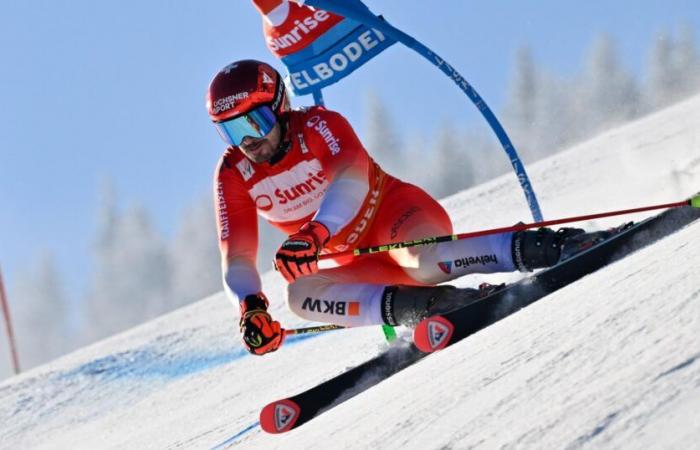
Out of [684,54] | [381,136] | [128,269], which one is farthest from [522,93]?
[128,269]

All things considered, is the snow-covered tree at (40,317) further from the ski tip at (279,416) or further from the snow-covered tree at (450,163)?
the ski tip at (279,416)

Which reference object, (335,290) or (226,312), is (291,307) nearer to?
(335,290)

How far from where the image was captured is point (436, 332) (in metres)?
4.13

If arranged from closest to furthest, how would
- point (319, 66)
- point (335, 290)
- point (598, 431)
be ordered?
point (598, 431) < point (335, 290) < point (319, 66)

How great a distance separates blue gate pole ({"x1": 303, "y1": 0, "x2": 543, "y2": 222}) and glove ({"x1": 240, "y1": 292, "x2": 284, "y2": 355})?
7.36ft

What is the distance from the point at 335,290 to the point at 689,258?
2.18 metres

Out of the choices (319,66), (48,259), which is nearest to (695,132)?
(319,66)

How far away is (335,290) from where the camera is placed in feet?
16.1

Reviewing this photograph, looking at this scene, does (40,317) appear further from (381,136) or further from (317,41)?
(317,41)

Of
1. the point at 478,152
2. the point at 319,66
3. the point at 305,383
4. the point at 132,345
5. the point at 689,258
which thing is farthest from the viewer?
the point at 478,152

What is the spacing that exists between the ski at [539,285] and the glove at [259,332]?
28.3 inches

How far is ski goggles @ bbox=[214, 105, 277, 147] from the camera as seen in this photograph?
492 cm

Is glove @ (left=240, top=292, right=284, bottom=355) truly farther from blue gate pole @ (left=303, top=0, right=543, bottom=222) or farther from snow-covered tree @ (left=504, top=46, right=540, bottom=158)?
snow-covered tree @ (left=504, top=46, right=540, bottom=158)

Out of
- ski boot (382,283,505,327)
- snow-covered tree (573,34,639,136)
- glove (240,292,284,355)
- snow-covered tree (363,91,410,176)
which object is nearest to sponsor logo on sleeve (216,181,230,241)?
glove (240,292,284,355)
